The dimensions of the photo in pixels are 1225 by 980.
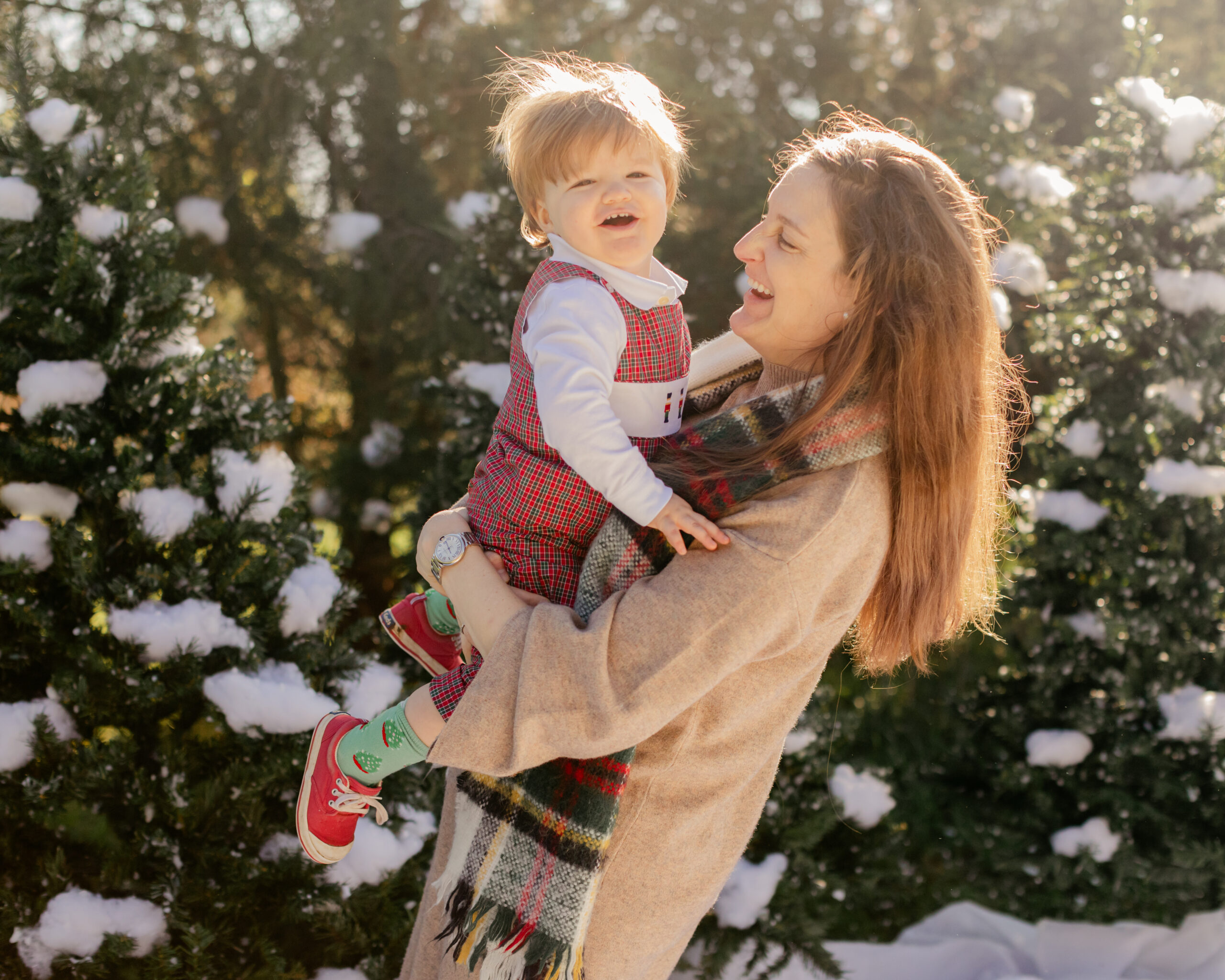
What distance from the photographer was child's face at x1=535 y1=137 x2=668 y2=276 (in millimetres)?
1705

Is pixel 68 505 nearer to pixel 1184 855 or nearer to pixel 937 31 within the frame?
pixel 1184 855

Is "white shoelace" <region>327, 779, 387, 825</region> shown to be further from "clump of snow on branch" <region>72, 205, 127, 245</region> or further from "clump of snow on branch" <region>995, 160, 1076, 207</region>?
"clump of snow on branch" <region>995, 160, 1076, 207</region>

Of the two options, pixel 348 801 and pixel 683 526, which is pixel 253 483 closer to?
pixel 348 801

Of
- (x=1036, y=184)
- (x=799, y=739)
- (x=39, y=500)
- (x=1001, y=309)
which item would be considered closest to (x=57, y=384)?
(x=39, y=500)

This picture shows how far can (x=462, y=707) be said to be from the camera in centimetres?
141

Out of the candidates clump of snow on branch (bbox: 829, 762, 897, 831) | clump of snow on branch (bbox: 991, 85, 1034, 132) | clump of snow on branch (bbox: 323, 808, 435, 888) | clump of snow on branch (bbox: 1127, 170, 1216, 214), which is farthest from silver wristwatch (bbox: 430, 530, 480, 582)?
clump of snow on branch (bbox: 991, 85, 1034, 132)

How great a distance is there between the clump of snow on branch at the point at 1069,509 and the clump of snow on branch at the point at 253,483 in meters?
2.24

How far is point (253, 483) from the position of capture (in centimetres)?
234

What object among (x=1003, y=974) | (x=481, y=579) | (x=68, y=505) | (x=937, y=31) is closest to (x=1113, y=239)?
(x=937, y=31)

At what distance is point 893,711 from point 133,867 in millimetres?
2632

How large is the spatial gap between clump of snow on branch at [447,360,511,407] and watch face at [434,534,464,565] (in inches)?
51.5

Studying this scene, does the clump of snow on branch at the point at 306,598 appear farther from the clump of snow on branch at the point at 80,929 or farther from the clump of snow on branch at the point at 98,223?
the clump of snow on branch at the point at 98,223

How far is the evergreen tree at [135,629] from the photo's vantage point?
216cm

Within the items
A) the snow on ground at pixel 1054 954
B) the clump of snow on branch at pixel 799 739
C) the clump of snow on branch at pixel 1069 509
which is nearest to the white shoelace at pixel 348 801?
the clump of snow on branch at pixel 799 739
